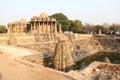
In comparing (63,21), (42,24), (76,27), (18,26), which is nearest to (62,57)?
(42,24)

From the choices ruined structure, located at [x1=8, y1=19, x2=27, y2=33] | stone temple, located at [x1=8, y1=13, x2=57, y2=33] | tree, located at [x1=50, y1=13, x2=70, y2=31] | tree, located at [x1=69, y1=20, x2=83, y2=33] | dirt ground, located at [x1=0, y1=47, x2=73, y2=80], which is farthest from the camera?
tree, located at [x1=69, y1=20, x2=83, y2=33]

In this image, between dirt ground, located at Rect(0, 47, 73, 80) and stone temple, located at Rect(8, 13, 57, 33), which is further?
stone temple, located at Rect(8, 13, 57, 33)

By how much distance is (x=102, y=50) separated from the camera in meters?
41.8

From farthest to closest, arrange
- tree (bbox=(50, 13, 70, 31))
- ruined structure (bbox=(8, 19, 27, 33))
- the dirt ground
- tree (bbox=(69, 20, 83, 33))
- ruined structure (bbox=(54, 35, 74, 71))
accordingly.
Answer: tree (bbox=(69, 20, 83, 33)) < tree (bbox=(50, 13, 70, 31)) < ruined structure (bbox=(8, 19, 27, 33)) < ruined structure (bbox=(54, 35, 74, 71)) < the dirt ground

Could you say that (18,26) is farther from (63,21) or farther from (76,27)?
(76,27)

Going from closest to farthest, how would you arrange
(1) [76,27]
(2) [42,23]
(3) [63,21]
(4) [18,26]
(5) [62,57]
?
(5) [62,57] < (2) [42,23] < (4) [18,26] < (3) [63,21] < (1) [76,27]

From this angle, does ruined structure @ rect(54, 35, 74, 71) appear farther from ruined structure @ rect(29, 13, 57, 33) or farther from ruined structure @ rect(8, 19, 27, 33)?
ruined structure @ rect(8, 19, 27, 33)

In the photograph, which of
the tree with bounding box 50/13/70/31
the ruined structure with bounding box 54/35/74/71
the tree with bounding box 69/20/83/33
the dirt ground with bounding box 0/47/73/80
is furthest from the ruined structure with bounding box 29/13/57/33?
the dirt ground with bounding box 0/47/73/80

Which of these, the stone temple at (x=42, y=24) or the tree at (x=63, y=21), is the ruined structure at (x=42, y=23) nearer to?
the stone temple at (x=42, y=24)

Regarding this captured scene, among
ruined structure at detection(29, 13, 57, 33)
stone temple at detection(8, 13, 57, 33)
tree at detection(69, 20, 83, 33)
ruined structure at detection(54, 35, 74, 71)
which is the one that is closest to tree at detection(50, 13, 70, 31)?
tree at detection(69, 20, 83, 33)

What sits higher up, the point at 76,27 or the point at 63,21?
the point at 63,21

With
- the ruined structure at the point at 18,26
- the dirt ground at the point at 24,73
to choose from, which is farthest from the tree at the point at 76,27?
the dirt ground at the point at 24,73

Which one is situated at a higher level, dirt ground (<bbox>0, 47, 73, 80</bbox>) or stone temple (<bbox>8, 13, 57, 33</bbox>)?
stone temple (<bbox>8, 13, 57, 33</bbox>)

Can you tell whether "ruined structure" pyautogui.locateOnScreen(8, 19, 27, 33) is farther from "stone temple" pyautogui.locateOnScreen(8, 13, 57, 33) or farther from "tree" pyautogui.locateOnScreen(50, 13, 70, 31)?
"tree" pyautogui.locateOnScreen(50, 13, 70, 31)
